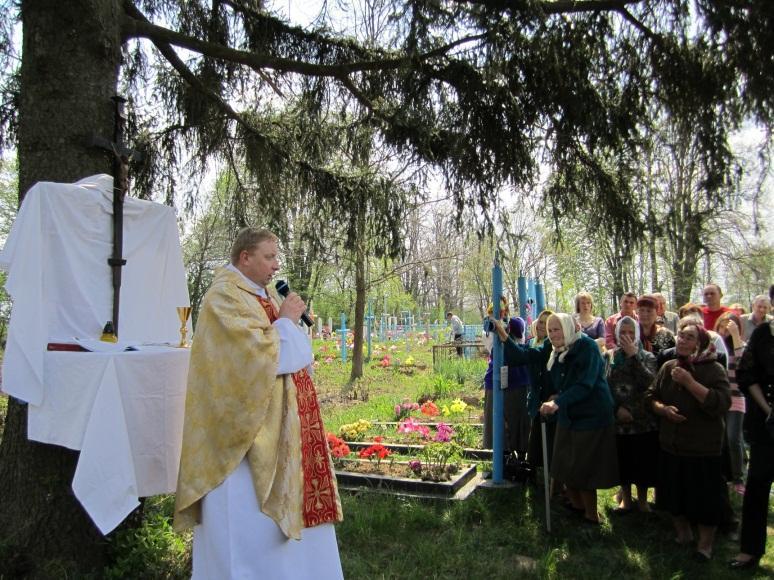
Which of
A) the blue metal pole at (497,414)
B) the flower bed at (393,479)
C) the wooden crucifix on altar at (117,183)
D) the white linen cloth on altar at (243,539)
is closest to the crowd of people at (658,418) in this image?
the blue metal pole at (497,414)

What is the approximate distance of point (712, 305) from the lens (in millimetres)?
6391

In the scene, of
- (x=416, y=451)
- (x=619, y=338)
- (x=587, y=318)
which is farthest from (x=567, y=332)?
(x=416, y=451)

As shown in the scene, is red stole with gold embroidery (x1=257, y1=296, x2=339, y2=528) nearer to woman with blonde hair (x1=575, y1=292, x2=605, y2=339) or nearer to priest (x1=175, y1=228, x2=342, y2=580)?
priest (x1=175, y1=228, x2=342, y2=580)

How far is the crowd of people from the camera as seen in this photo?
12.9 feet

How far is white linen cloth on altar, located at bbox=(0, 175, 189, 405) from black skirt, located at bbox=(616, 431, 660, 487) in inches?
135

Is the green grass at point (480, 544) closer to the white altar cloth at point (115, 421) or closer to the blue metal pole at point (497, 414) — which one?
the blue metal pole at point (497, 414)

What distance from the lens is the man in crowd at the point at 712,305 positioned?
6367 millimetres

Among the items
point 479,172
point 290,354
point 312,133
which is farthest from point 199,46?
point 290,354

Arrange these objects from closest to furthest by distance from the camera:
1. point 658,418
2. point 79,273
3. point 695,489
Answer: point 79,273 < point 695,489 < point 658,418

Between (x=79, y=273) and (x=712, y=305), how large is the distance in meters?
5.75

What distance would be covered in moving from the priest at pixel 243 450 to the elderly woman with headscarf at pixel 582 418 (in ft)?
7.33

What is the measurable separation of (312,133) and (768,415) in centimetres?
392

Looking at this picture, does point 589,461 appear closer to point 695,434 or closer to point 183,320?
point 695,434

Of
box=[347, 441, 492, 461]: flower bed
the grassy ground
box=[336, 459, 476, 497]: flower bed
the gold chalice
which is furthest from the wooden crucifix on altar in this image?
box=[347, 441, 492, 461]: flower bed
